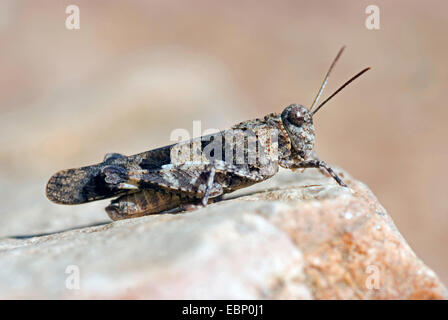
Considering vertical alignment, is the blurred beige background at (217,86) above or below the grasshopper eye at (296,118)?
above

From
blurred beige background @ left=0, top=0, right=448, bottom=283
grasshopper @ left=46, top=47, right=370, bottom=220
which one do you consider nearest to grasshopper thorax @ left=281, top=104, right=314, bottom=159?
grasshopper @ left=46, top=47, right=370, bottom=220

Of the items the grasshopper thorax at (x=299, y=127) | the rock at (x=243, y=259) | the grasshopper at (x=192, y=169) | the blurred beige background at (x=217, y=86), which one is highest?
the blurred beige background at (x=217, y=86)

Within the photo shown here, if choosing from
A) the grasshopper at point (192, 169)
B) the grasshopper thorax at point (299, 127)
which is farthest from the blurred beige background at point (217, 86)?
the grasshopper thorax at point (299, 127)

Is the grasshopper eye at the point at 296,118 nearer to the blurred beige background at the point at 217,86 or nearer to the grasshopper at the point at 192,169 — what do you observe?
the grasshopper at the point at 192,169

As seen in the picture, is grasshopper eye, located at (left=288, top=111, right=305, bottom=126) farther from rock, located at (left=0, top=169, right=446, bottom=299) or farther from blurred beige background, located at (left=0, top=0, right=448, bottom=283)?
blurred beige background, located at (left=0, top=0, right=448, bottom=283)
